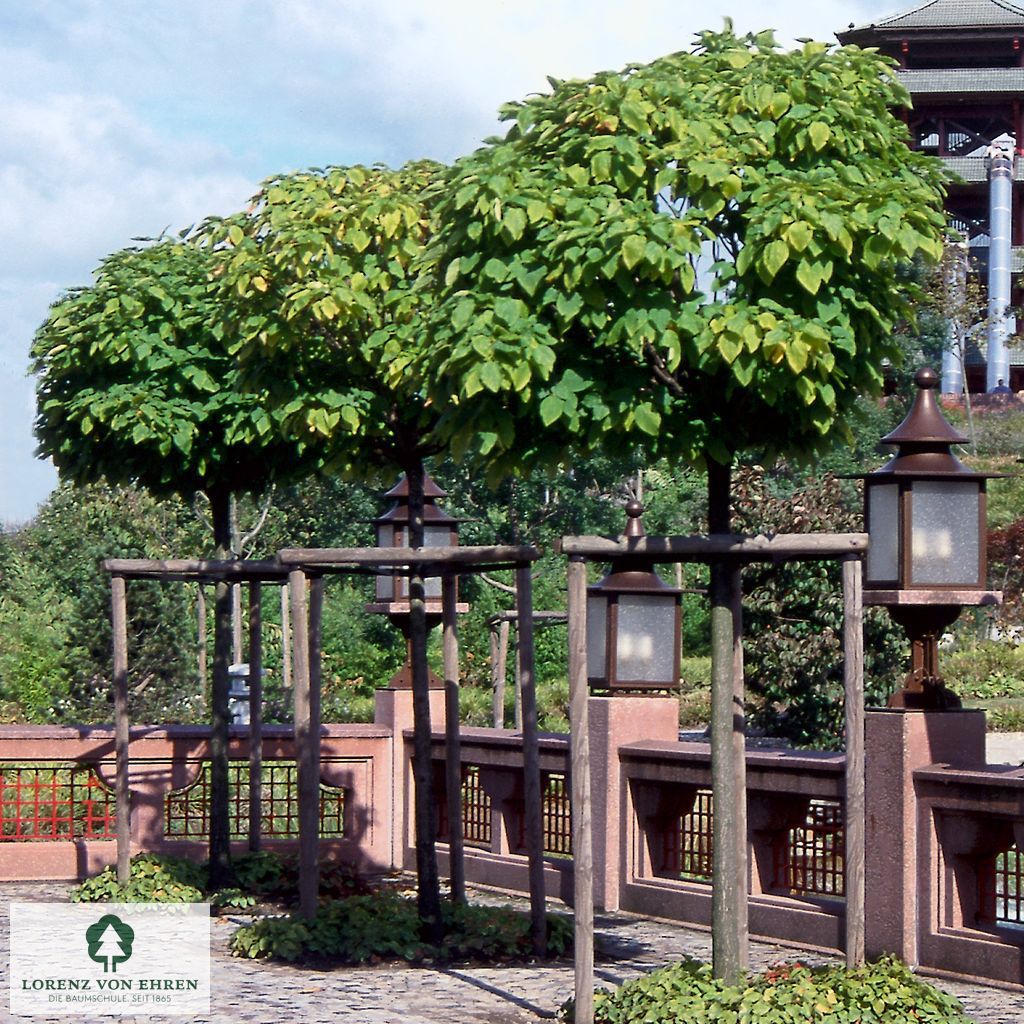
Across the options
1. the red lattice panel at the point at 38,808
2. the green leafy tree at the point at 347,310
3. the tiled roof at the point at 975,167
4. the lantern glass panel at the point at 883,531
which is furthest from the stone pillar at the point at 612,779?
the tiled roof at the point at 975,167

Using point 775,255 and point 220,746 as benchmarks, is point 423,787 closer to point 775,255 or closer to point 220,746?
point 220,746

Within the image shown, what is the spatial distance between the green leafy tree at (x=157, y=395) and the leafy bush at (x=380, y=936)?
7.27ft

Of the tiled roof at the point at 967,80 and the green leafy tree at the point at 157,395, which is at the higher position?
the tiled roof at the point at 967,80

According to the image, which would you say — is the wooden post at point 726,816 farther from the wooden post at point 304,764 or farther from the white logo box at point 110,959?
the wooden post at point 304,764

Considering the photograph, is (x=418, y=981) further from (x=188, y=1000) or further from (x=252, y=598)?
(x=252, y=598)

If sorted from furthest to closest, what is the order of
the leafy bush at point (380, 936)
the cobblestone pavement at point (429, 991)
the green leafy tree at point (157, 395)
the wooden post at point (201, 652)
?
the wooden post at point (201, 652), the green leafy tree at point (157, 395), the leafy bush at point (380, 936), the cobblestone pavement at point (429, 991)

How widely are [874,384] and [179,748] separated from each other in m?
8.02

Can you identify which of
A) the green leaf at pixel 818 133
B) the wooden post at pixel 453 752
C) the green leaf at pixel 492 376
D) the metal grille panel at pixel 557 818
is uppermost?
the green leaf at pixel 818 133

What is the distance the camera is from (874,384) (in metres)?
7.43

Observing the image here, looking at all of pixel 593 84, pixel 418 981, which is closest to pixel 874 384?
pixel 593 84

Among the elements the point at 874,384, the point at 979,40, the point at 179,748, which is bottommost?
the point at 179,748

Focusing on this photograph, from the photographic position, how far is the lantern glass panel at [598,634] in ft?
38.7

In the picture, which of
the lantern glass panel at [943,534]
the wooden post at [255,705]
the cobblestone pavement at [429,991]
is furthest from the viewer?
the wooden post at [255,705]

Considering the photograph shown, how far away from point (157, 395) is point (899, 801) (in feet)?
18.5
